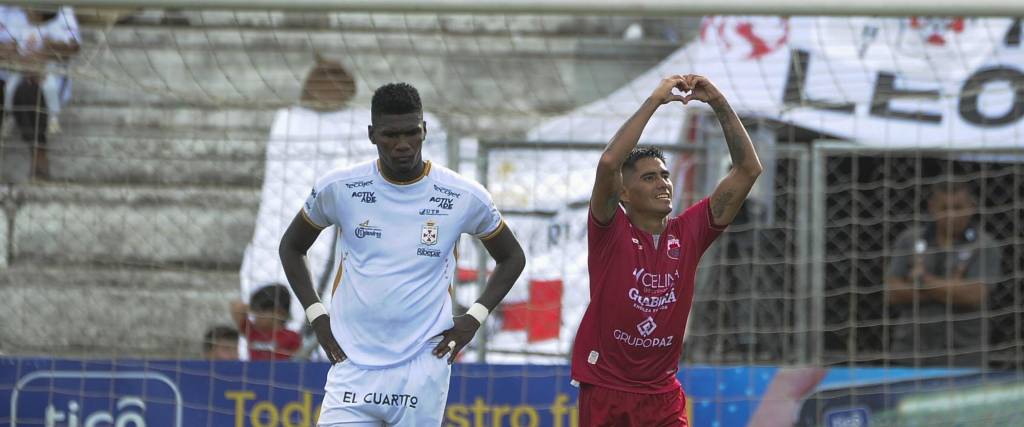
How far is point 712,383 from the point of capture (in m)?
7.45

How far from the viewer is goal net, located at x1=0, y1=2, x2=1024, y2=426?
7.44 m

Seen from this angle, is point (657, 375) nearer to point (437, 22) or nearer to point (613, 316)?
point (613, 316)

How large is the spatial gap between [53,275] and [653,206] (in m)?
4.75

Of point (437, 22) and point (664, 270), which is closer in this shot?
point (664, 270)

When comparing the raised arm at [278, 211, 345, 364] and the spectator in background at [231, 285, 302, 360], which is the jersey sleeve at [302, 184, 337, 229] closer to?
the raised arm at [278, 211, 345, 364]

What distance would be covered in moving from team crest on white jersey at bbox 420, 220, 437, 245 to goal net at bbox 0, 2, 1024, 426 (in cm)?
211

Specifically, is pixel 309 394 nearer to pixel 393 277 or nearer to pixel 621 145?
pixel 393 277

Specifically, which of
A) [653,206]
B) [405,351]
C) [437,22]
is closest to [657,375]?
[653,206]

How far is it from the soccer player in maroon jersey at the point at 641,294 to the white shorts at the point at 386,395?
72 centimetres

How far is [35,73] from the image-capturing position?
8031 millimetres

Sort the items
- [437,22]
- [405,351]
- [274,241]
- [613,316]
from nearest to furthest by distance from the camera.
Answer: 1. [405,351]
2. [613,316]
3. [274,241]
4. [437,22]

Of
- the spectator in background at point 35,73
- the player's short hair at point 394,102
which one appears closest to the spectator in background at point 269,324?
the spectator in background at point 35,73

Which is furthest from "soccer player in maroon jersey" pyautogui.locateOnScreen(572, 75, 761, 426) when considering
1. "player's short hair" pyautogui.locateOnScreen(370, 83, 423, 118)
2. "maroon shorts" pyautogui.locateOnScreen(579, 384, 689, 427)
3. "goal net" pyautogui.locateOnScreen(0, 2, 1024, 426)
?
"goal net" pyautogui.locateOnScreen(0, 2, 1024, 426)

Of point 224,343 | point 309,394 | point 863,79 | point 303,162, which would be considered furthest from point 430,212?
point 863,79
